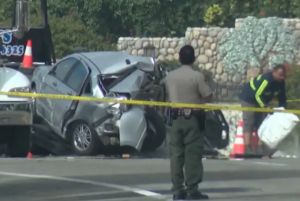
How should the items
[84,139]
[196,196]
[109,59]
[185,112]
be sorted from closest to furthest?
[185,112] → [196,196] → [84,139] → [109,59]

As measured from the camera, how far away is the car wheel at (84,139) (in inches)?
607

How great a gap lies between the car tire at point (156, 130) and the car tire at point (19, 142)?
1.93 meters

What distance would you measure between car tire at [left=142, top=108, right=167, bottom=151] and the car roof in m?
0.90

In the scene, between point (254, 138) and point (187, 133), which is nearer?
point (187, 133)

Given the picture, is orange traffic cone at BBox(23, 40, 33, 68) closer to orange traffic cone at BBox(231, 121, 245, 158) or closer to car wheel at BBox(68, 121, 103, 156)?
car wheel at BBox(68, 121, 103, 156)

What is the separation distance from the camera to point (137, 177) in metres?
11.8

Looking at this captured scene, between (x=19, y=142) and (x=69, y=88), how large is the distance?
6.27 feet

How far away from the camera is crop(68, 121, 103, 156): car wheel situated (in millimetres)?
15422

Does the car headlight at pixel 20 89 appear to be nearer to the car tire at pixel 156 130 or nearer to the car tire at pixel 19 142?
the car tire at pixel 19 142

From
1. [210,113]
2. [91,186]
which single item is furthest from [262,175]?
[210,113]

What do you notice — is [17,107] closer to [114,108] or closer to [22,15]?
[22,15]

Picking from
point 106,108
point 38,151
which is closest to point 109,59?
point 106,108

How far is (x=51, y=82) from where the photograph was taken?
1633 cm

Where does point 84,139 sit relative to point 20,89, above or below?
below
